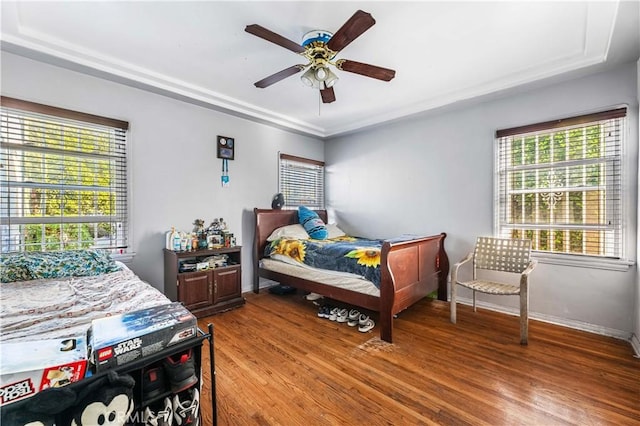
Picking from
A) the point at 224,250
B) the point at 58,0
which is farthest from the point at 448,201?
the point at 58,0

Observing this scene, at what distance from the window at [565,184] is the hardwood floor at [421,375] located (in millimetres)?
912

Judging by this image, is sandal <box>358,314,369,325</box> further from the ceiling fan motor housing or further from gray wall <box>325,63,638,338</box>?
the ceiling fan motor housing

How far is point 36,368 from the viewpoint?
859 millimetres

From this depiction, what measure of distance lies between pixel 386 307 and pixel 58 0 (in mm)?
3292

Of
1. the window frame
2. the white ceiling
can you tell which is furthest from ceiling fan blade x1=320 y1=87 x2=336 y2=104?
the window frame

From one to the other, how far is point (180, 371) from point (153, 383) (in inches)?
4.2

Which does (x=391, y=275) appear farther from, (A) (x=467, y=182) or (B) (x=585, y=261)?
(B) (x=585, y=261)

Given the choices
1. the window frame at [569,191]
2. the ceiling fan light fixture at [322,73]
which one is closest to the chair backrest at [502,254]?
the window frame at [569,191]

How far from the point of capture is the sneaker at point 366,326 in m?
2.68

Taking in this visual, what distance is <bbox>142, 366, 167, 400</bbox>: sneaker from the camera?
1084 millimetres

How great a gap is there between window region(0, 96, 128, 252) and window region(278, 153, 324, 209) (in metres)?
2.14

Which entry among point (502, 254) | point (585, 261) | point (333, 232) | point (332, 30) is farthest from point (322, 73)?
point (585, 261)

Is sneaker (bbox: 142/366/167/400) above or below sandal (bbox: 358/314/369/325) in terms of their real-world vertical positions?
above

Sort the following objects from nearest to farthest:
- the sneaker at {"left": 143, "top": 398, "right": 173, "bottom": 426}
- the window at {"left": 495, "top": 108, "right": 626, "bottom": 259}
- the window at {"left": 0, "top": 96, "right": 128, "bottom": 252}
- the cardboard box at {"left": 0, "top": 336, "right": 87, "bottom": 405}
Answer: the cardboard box at {"left": 0, "top": 336, "right": 87, "bottom": 405}, the sneaker at {"left": 143, "top": 398, "right": 173, "bottom": 426}, the window at {"left": 0, "top": 96, "right": 128, "bottom": 252}, the window at {"left": 495, "top": 108, "right": 626, "bottom": 259}
